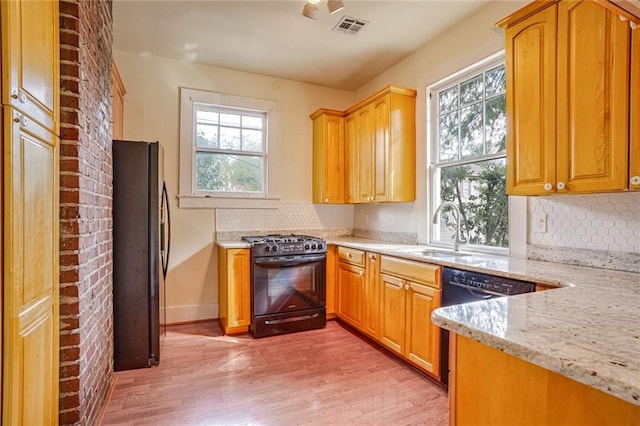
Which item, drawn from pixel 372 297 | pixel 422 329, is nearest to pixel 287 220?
pixel 372 297

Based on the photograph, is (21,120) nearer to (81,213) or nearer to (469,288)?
(81,213)

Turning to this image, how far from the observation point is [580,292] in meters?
1.36

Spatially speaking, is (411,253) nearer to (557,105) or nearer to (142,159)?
(557,105)

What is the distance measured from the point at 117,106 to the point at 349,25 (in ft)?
7.32

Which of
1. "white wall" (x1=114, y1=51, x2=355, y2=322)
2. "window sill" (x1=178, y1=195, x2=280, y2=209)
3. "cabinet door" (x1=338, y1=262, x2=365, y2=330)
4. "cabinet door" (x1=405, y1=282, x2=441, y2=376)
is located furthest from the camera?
"window sill" (x1=178, y1=195, x2=280, y2=209)

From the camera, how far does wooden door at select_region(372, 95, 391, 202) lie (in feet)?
11.0

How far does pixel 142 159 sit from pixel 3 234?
5.40ft

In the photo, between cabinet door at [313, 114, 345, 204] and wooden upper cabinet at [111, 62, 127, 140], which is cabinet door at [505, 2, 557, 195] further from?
wooden upper cabinet at [111, 62, 127, 140]

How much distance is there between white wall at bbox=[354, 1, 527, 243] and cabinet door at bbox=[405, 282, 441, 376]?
3.10 feet

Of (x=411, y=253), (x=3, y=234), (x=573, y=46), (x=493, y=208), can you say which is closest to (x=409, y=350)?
(x=411, y=253)

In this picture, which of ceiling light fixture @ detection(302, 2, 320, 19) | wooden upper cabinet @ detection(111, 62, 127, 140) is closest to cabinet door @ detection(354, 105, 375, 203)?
ceiling light fixture @ detection(302, 2, 320, 19)

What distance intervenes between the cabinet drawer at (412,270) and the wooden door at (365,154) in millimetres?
999

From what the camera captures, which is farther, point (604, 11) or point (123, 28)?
point (123, 28)

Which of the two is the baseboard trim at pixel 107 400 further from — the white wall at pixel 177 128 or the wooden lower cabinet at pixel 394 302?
the wooden lower cabinet at pixel 394 302
